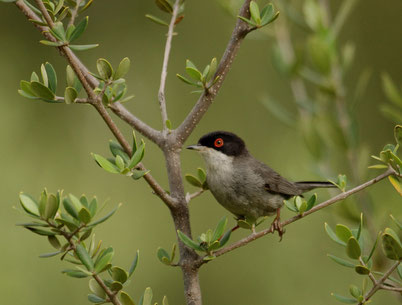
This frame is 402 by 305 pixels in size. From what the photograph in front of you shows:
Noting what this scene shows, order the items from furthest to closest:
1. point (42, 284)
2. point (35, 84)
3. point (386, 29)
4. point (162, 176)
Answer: point (386, 29)
point (162, 176)
point (42, 284)
point (35, 84)

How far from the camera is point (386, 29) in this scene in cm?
856

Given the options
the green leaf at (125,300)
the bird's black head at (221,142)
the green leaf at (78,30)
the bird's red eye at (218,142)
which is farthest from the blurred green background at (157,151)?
the green leaf at (78,30)

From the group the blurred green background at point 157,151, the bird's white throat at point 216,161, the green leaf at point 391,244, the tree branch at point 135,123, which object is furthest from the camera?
the blurred green background at point 157,151

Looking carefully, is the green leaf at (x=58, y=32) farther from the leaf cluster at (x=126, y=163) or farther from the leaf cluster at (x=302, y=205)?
the leaf cluster at (x=302, y=205)

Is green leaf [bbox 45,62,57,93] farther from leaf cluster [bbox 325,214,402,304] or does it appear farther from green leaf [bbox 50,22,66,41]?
leaf cluster [bbox 325,214,402,304]

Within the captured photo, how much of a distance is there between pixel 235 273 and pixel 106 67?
514 centimetres

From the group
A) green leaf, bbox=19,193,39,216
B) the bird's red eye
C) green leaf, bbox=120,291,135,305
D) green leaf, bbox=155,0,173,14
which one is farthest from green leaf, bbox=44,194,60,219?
the bird's red eye

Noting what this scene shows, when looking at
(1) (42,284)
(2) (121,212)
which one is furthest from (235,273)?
(1) (42,284)

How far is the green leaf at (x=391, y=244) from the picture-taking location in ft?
6.82

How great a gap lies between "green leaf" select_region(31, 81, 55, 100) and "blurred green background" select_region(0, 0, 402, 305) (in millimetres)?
2039

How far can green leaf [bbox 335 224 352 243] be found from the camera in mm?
2162

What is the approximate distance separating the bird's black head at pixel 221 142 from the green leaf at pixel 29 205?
2.79 meters

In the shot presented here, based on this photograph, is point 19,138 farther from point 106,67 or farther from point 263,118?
point 106,67

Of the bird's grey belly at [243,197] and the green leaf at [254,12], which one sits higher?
the green leaf at [254,12]
